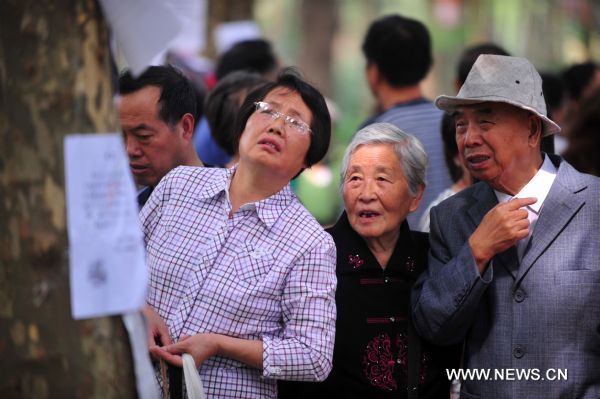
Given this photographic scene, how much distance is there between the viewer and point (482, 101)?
4242 mm

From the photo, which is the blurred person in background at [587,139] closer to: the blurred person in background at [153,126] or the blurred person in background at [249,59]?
the blurred person in background at [249,59]

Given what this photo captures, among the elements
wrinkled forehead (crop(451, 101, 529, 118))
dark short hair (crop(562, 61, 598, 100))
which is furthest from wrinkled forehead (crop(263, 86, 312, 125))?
dark short hair (crop(562, 61, 598, 100))

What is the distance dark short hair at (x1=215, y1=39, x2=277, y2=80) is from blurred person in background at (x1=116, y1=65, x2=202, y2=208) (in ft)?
11.2

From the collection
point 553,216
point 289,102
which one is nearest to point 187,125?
point 289,102

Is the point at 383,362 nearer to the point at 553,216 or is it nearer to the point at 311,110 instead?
the point at 553,216

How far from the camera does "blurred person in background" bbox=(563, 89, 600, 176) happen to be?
20.8 ft

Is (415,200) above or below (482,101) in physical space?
below

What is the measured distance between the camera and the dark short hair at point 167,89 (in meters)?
4.72

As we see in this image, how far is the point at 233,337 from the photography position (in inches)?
151

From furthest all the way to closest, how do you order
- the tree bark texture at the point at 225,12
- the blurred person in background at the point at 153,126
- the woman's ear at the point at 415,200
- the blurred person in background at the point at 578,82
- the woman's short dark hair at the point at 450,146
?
the tree bark texture at the point at 225,12 < the blurred person in background at the point at 578,82 < the woman's short dark hair at the point at 450,146 < the blurred person in background at the point at 153,126 < the woman's ear at the point at 415,200

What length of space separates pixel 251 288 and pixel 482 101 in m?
1.25

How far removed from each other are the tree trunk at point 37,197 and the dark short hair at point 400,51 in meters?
3.54

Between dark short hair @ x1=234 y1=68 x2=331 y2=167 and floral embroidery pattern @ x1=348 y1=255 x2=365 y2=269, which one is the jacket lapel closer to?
floral embroidery pattern @ x1=348 y1=255 x2=365 y2=269

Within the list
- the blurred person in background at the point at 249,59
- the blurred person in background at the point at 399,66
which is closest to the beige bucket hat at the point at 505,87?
the blurred person in background at the point at 399,66
